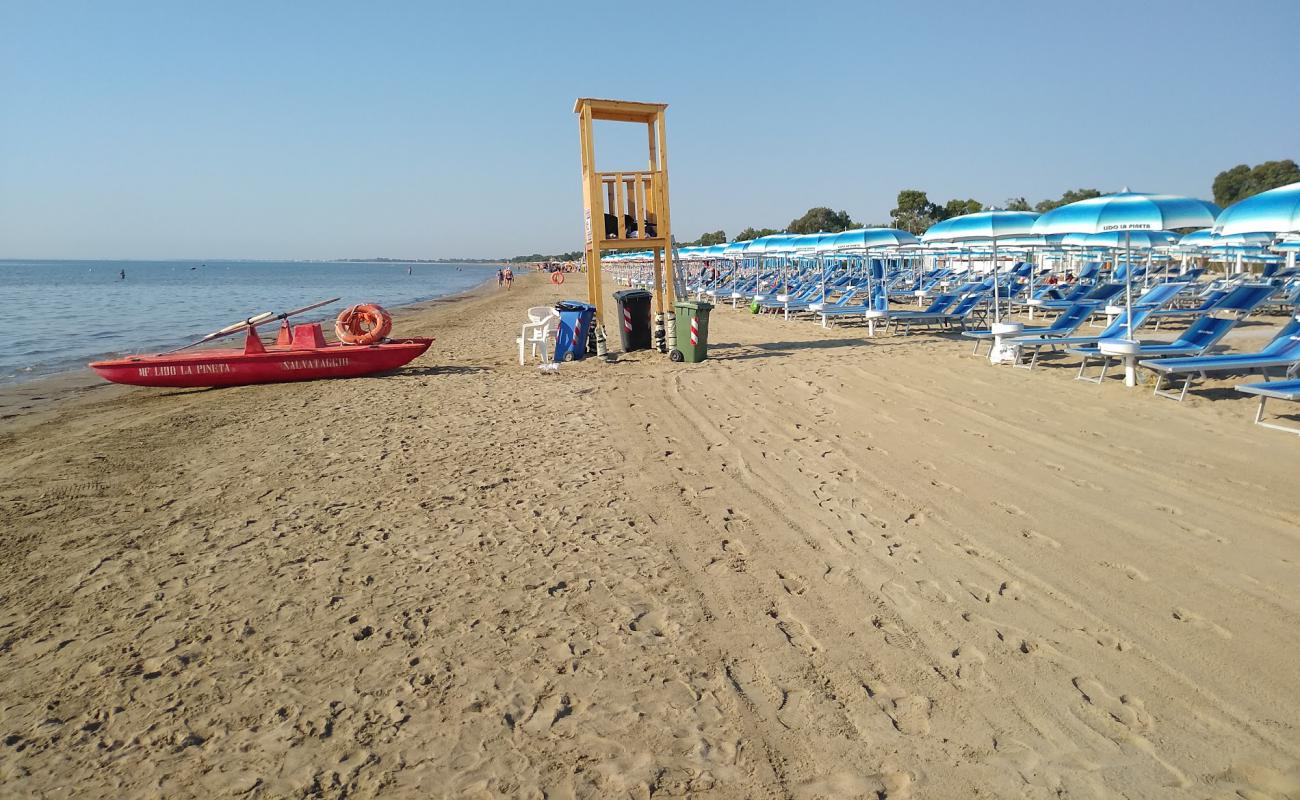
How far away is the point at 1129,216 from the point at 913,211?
58287 mm

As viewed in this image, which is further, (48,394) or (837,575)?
(48,394)

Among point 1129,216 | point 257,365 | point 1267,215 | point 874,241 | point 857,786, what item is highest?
point 874,241

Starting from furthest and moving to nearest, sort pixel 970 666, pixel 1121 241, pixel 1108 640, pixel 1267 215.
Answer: pixel 1121 241
pixel 1267 215
pixel 1108 640
pixel 970 666

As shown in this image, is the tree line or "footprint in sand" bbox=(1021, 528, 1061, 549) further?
the tree line

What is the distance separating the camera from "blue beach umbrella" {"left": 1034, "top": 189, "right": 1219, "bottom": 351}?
772 cm

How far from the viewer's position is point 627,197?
10711 millimetres

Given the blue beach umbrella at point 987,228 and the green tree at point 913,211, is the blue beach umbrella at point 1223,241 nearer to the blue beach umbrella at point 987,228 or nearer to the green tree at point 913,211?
the blue beach umbrella at point 987,228

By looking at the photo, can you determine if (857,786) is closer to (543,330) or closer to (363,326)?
(543,330)

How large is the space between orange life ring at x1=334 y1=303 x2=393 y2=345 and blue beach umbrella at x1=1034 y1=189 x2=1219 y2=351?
8.36 m

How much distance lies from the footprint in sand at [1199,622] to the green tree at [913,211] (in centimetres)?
6134

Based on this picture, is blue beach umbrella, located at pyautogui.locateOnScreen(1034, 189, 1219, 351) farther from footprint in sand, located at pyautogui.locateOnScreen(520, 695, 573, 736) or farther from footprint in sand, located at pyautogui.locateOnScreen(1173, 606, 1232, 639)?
footprint in sand, located at pyautogui.locateOnScreen(520, 695, 573, 736)

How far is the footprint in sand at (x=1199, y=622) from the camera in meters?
2.88

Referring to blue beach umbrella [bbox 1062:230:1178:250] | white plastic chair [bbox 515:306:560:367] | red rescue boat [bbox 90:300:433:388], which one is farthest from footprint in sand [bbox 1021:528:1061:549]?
blue beach umbrella [bbox 1062:230:1178:250]

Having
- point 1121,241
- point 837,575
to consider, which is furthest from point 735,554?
point 1121,241
